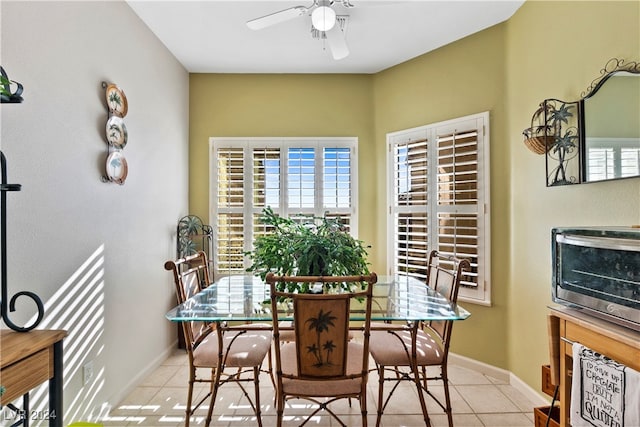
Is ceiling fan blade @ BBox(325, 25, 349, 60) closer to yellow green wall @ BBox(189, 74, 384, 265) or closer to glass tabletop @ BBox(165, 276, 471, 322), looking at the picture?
yellow green wall @ BBox(189, 74, 384, 265)

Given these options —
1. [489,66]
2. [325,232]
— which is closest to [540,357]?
[325,232]

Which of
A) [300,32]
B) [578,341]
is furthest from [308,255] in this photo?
[300,32]

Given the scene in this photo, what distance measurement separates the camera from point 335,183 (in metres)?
3.81

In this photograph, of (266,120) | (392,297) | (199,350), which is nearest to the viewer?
(199,350)

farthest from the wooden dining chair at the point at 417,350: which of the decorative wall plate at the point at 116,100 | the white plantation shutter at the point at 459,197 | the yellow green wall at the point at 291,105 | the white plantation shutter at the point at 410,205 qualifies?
the decorative wall plate at the point at 116,100

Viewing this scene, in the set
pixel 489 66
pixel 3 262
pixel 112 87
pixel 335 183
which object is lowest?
pixel 3 262

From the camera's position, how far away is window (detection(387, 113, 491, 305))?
2.96 meters

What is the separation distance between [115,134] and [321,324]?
1893 millimetres

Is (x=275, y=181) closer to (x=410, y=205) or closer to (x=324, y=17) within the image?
(x=410, y=205)

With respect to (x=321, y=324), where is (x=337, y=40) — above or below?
above

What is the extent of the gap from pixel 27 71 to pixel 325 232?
173 centimetres

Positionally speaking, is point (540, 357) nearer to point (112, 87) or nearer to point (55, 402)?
point (55, 402)

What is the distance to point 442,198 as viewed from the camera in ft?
10.5

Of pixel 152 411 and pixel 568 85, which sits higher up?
pixel 568 85
